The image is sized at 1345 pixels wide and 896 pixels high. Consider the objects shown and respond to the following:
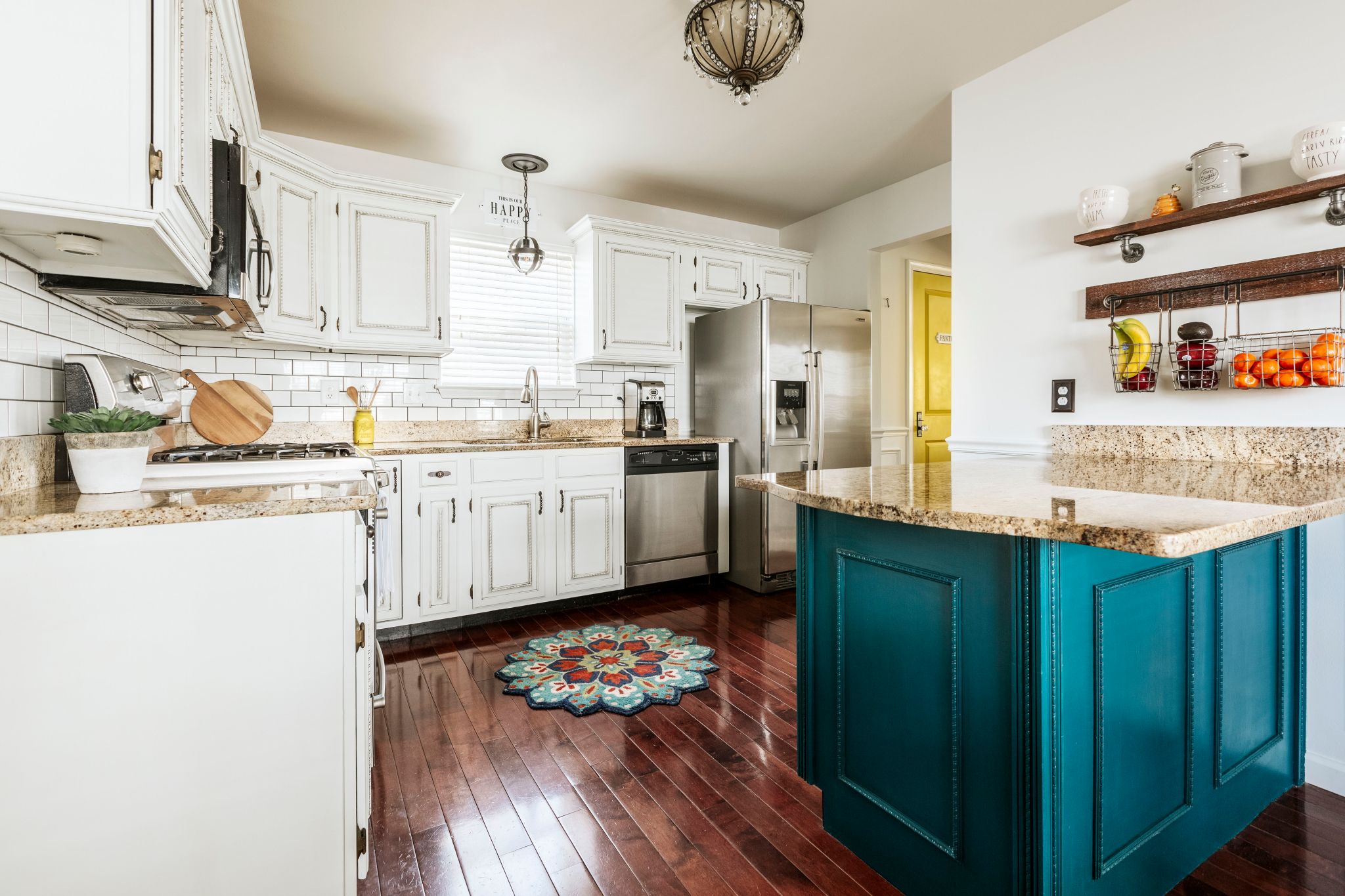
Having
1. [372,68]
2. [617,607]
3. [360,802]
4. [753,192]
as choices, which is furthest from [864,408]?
[360,802]

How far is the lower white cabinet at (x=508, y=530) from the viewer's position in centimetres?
314

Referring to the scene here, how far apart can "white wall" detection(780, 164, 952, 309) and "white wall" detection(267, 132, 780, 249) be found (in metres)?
0.84

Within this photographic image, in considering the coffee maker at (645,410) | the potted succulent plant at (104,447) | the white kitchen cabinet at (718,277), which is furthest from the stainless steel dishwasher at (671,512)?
the potted succulent plant at (104,447)

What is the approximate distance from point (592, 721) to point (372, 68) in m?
2.82

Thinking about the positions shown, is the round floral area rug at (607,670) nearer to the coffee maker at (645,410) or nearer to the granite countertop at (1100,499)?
the granite countertop at (1100,499)

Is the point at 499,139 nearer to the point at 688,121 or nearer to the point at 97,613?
the point at 688,121

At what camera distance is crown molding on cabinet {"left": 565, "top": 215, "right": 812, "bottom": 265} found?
391 centimetres

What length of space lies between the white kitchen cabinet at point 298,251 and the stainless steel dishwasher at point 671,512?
1707 mm

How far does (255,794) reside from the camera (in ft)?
4.13

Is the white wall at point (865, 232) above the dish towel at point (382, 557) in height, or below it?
above

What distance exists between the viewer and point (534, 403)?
3902mm

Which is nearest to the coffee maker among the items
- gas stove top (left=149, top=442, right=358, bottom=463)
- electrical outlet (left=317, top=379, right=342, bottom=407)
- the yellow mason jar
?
the yellow mason jar

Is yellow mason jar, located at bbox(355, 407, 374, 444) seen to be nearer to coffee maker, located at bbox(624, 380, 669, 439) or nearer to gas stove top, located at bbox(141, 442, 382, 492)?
gas stove top, located at bbox(141, 442, 382, 492)

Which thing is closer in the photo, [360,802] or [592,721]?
[360,802]
